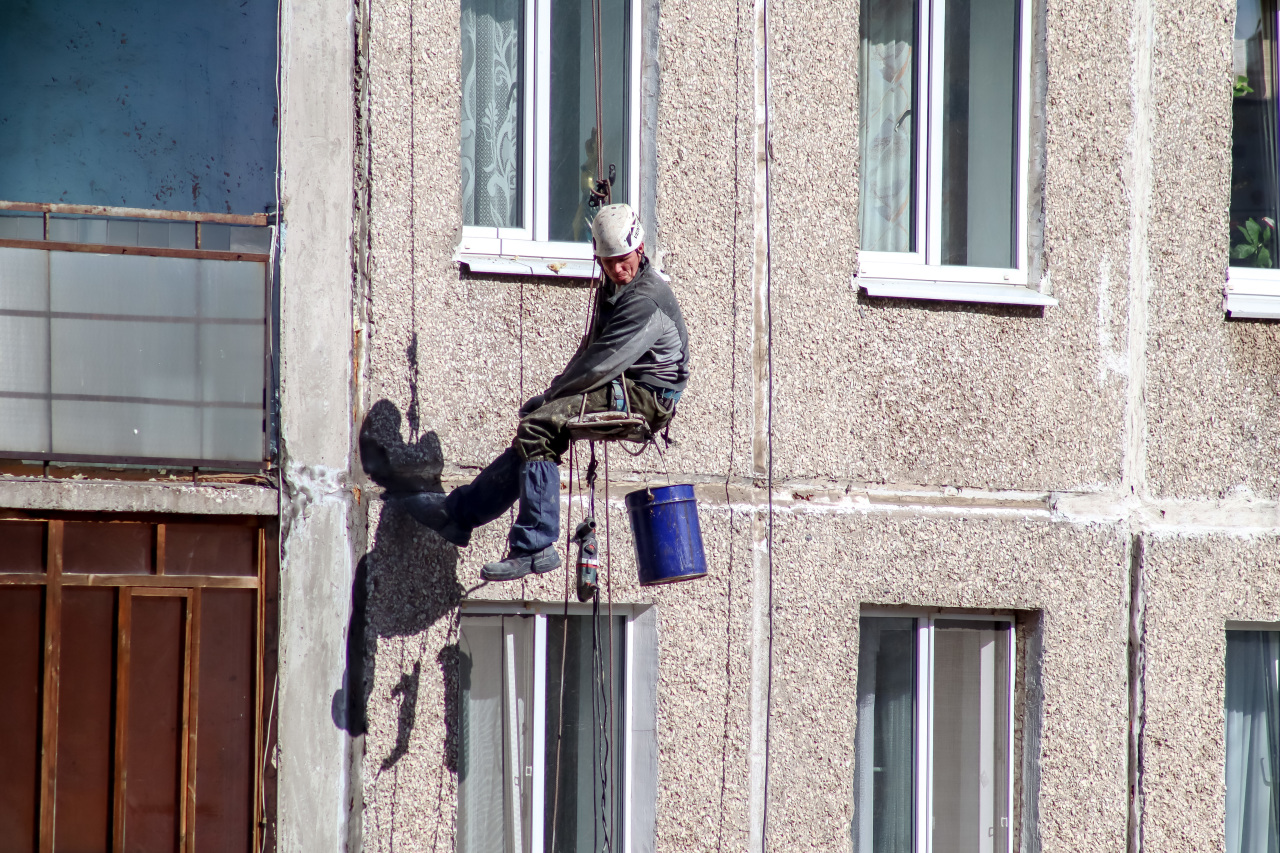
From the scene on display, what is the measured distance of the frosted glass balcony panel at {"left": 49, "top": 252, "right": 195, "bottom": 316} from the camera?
6363 millimetres

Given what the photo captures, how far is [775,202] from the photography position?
6957 millimetres

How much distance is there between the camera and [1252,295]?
293 inches

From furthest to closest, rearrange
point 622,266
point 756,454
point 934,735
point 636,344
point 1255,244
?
1. point 1255,244
2. point 934,735
3. point 756,454
4. point 622,266
5. point 636,344

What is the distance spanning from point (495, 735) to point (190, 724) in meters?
1.34

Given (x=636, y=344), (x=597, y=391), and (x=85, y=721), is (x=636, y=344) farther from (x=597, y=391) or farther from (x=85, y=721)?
(x=85, y=721)

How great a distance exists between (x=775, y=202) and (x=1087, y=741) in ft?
9.88

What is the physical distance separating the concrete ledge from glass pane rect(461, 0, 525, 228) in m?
1.65

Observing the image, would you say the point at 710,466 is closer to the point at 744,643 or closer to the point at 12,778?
the point at 744,643

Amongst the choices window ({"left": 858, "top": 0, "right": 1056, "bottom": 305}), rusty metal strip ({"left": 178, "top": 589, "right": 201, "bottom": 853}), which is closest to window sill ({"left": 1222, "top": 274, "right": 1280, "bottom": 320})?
window ({"left": 858, "top": 0, "right": 1056, "bottom": 305})

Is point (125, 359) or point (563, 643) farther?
point (563, 643)

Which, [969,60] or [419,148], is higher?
[969,60]

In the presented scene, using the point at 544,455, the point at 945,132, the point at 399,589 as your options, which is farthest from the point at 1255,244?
the point at 399,589

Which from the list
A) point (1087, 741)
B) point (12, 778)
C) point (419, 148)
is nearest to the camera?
point (12, 778)

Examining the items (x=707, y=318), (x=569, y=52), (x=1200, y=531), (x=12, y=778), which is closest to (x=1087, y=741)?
(x=1200, y=531)
